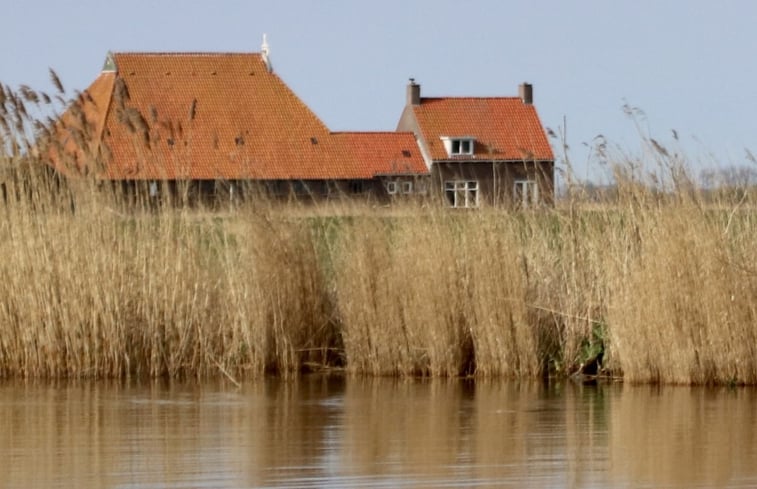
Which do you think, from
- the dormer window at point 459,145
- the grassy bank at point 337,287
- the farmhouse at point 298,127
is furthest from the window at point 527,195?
the dormer window at point 459,145

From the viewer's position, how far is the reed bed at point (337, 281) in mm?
10828

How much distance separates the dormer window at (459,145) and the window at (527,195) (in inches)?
1584

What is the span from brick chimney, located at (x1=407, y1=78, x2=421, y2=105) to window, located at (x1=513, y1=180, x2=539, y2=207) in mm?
42273

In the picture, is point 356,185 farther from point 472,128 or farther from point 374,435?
point 374,435

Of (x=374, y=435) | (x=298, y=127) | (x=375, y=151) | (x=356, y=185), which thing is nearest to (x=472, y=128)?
(x=375, y=151)

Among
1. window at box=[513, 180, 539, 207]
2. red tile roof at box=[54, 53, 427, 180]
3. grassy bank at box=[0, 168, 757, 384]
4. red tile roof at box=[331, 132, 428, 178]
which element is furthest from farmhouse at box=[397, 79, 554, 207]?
grassy bank at box=[0, 168, 757, 384]

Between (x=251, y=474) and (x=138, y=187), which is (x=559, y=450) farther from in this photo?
(x=138, y=187)

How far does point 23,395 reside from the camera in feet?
33.1

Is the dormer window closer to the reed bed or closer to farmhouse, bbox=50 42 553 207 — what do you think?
farmhouse, bbox=50 42 553 207

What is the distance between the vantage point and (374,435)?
8.34 meters

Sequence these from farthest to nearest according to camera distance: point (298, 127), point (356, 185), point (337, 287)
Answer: point (298, 127) < point (356, 185) < point (337, 287)

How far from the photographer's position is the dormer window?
52.3m

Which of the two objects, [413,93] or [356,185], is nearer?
[356,185]

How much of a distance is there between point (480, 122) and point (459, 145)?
62.8 inches
